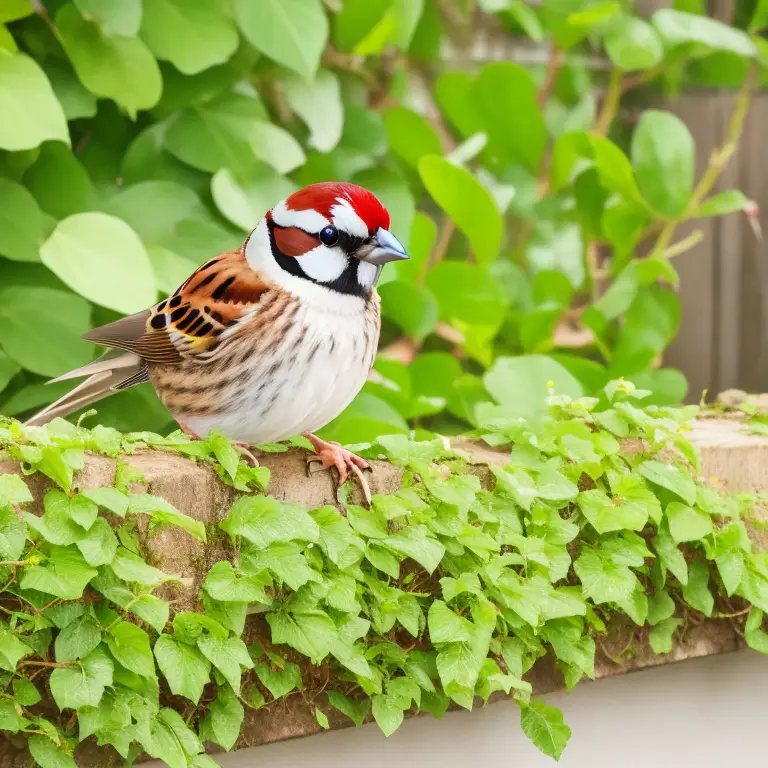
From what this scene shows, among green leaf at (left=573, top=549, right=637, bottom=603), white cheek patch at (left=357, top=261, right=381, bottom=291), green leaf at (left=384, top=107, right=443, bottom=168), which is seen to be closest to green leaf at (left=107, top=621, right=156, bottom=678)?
white cheek patch at (left=357, top=261, right=381, bottom=291)

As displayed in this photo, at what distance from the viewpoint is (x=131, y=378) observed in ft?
4.66

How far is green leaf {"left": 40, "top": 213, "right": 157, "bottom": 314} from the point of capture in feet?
5.18

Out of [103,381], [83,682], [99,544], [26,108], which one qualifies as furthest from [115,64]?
[83,682]

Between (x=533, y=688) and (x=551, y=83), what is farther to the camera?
(x=551, y=83)

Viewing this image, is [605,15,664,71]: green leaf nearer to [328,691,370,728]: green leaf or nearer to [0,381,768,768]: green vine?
[0,381,768,768]: green vine

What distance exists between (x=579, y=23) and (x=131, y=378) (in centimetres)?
155

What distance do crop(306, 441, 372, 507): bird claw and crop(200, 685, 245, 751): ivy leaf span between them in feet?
0.91

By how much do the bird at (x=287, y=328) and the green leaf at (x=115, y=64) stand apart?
562mm

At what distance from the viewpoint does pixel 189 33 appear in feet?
5.88

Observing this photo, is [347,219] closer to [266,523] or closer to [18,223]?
[266,523]

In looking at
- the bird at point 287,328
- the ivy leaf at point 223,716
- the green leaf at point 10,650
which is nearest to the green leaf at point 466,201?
the bird at point 287,328

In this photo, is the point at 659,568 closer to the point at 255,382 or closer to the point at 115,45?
the point at 255,382

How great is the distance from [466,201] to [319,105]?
353 millimetres

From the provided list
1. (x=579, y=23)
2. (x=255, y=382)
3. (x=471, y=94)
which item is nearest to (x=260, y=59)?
(x=471, y=94)
